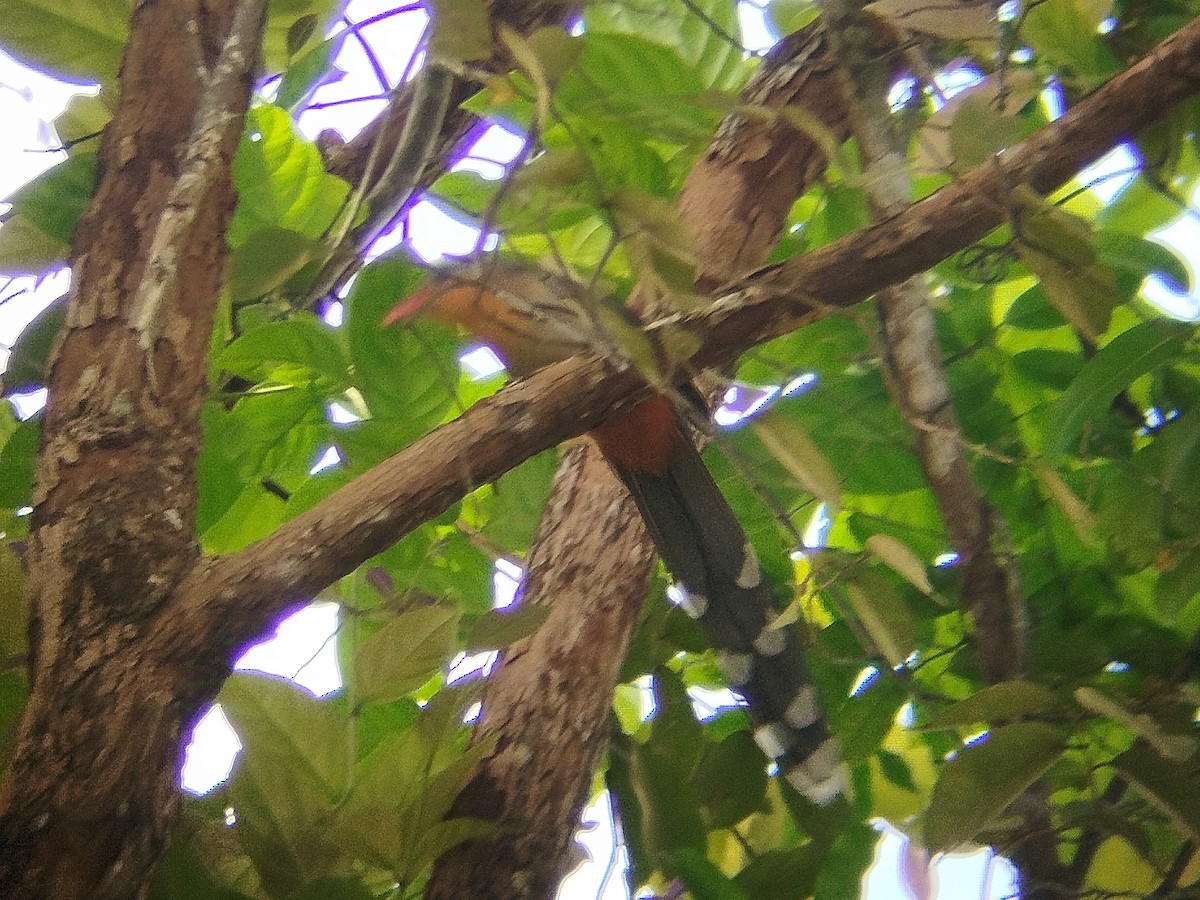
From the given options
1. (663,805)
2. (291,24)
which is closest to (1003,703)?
(663,805)

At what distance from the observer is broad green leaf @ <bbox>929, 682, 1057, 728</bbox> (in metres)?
0.74

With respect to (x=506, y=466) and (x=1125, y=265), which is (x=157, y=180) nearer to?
(x=506, y=466)

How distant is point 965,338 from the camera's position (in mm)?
1158

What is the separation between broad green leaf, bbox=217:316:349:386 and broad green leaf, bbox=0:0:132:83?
358 mm

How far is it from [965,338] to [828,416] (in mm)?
214

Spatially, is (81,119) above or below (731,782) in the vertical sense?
above

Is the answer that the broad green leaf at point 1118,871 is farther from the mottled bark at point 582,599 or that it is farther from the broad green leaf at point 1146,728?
the mottled bark at point 582,599

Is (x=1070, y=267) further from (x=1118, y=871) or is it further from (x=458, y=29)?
(x=1118, y=871)

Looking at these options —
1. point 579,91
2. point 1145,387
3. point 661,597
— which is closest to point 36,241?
point 579,91

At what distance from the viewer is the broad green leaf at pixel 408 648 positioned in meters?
0.78

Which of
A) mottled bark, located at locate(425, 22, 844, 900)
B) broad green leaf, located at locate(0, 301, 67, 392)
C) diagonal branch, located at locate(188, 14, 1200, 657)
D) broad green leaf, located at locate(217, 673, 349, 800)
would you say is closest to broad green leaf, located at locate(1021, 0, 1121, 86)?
diagonal branch, located at locate(188, 14, 1200, 657)

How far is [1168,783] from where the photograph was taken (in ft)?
2.46

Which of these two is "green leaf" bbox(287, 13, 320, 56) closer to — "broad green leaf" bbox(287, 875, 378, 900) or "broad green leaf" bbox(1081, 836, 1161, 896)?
"broad green leaf" bbox(287, 875, 378, 900)

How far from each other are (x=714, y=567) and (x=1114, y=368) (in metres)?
0.40
